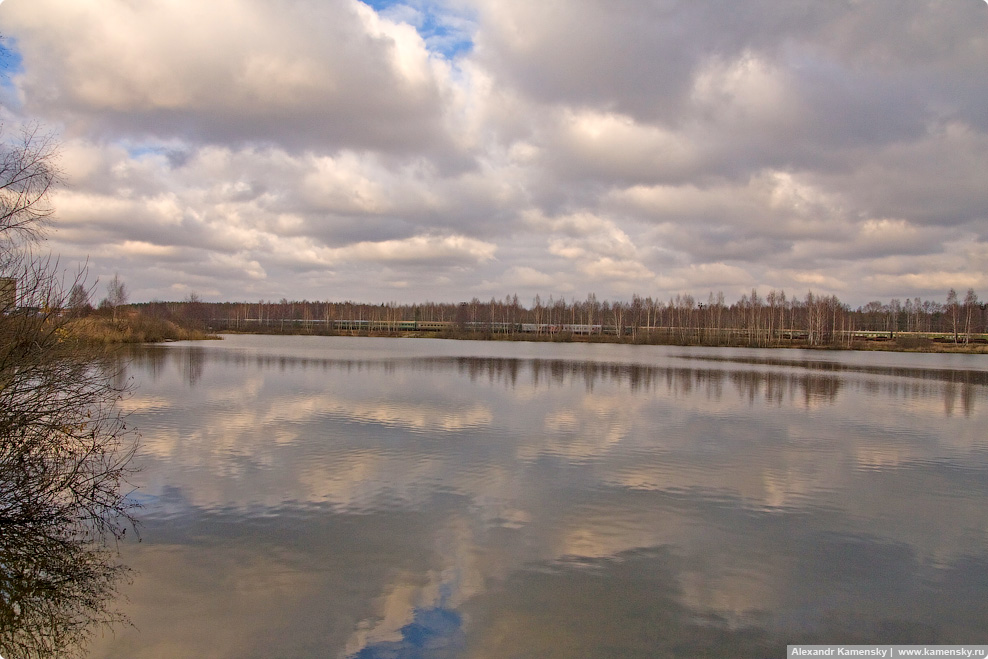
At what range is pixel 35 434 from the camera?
24.9 ft

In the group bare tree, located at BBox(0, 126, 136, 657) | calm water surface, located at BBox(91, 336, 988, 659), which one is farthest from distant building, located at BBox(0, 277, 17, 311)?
calm water surface, located at BBox(91, 336, 988, 659)

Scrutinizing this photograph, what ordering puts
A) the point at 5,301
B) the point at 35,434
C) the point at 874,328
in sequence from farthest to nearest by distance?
the point at 874,328 → the point at 35,434 → the point at 5,301

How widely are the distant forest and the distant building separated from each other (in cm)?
6623

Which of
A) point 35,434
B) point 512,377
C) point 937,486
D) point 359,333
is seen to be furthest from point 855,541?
point 359,333

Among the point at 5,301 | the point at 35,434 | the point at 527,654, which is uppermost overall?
the point at 5,301

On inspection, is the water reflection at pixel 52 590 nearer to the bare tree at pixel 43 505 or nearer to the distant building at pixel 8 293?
the bare tree at pixel 43 505

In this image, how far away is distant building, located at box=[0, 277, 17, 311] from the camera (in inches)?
276

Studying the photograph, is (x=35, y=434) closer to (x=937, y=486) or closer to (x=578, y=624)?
(x=578, y=624)

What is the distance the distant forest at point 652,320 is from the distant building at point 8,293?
66235mm

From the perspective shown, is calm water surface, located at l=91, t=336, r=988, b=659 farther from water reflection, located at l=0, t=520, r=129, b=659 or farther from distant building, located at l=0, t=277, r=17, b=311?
distant building, located at l=0, t=277, r=17, b=311

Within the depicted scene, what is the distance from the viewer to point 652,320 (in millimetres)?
118312

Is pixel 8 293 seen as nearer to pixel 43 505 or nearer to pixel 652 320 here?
pixel 43 505

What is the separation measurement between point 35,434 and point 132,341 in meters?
50.7

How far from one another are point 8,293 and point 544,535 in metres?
7.37
